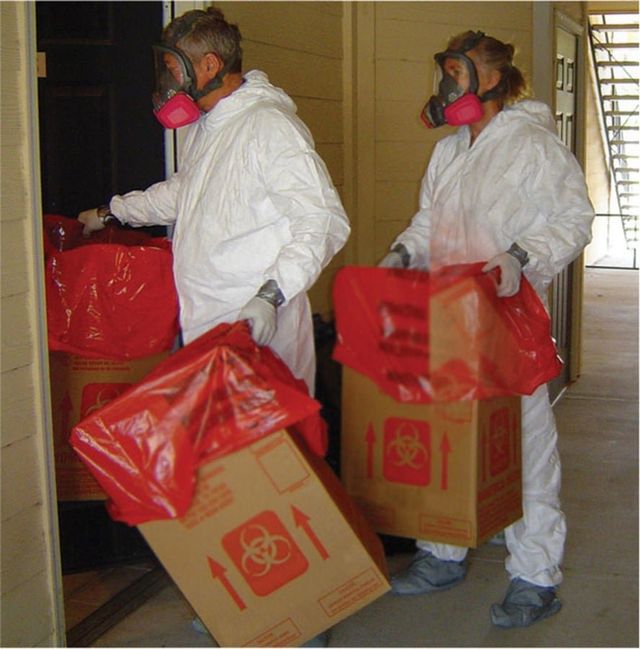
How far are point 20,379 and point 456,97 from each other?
1.09 metres

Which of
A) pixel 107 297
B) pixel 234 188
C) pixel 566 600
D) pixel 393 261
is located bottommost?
pixel 566 600

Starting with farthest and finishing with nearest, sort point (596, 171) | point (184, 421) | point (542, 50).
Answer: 1. point (596, 171)
2. point (542, 50)
3. point (184, 421)

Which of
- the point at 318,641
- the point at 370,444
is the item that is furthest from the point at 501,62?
the point at 318,641

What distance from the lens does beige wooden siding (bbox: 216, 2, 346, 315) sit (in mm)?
3160

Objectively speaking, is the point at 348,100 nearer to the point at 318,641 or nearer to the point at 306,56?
the point at 306,56

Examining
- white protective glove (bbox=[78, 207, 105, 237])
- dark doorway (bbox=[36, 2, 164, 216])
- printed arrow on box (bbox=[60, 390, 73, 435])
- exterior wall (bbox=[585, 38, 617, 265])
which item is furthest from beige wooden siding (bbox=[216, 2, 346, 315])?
exterior wall (bbox=[585, 38, 617, 265])

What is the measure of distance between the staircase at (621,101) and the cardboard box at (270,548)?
9050mm

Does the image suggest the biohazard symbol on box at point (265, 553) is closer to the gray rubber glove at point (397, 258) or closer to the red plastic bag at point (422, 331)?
the red plastic bag at point (422, 331)

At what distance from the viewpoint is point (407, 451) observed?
195 cm

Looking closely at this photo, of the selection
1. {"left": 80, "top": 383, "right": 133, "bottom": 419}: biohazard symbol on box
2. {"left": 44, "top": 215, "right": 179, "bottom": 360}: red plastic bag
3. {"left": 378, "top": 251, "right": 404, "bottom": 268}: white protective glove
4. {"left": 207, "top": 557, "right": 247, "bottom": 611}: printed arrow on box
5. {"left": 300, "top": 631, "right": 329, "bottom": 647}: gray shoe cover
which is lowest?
{"left": 300, "top": 631, "right": 329, "bottom": 647}: gray shoe cover

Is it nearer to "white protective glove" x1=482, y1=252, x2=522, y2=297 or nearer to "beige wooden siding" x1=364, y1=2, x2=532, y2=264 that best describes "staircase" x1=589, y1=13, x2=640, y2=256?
"beige wooden siding" x1=364, y1=2, x2=532, y2=264

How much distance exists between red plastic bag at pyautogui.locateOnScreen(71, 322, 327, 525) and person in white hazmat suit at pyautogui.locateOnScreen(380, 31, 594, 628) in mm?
375

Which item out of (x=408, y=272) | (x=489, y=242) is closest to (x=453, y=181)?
(x=489, y=242)

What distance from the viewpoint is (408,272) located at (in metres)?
1.81
